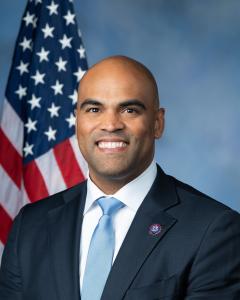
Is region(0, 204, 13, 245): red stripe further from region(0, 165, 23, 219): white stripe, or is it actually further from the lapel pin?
the lapel pin

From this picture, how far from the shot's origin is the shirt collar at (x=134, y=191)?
2500 mm

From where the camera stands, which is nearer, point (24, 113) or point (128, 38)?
point (24, 113)

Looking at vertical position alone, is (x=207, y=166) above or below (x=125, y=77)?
above

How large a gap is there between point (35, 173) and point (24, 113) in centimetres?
40

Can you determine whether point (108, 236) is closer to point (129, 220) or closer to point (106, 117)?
point (129, 220)

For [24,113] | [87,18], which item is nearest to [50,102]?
[24,113]

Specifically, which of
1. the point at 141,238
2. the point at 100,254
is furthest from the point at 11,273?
the point at 141,238

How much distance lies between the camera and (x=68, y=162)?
4660 mm

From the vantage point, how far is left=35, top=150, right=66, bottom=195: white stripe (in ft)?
15.3

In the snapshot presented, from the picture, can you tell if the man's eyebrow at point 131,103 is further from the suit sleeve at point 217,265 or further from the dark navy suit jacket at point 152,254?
the suit sleeve at point 217,265

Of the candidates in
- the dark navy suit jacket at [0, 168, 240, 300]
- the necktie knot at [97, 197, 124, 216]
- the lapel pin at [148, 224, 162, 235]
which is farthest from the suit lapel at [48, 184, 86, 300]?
the lapel pin at [148, 224, 162, 235]

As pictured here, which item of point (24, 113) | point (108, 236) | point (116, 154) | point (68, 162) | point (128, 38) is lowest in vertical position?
point (108, 236)

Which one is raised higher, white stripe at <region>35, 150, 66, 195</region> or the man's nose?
white stripe at <region>35, 150, 66, 195</region>

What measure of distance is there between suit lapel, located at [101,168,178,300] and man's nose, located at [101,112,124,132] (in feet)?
0.89
